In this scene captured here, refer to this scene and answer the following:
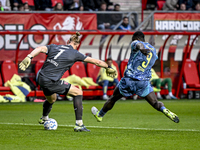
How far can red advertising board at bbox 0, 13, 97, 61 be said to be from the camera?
16.6 metres

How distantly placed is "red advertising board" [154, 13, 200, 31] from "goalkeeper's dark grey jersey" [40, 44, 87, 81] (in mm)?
11408

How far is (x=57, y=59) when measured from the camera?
716cm

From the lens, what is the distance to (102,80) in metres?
16.4

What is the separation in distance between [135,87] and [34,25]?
33.5 feet

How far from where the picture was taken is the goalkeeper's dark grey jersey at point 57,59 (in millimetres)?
7160

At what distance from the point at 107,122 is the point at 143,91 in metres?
1.82

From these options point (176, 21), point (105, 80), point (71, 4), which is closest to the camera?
point (105, 80)

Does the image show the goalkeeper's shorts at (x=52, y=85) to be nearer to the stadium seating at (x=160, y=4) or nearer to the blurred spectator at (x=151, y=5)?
the blurred spectator at (x=151, y=5)

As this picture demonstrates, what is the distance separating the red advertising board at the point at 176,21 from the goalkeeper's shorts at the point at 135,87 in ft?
36.1

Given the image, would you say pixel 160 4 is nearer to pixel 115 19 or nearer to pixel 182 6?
pixel 182 6

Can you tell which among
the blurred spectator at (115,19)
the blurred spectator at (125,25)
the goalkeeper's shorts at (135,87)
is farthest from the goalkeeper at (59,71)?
the blurred spectator at (115,19)

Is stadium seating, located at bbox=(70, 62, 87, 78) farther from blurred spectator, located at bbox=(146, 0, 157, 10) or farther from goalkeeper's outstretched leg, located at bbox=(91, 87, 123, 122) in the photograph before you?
goalkeeper's outstretched leg, located at bbox=(91, 87, 123, 122)

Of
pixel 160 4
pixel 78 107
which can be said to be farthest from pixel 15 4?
pixel 78 107

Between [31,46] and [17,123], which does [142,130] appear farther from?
[31,46]
